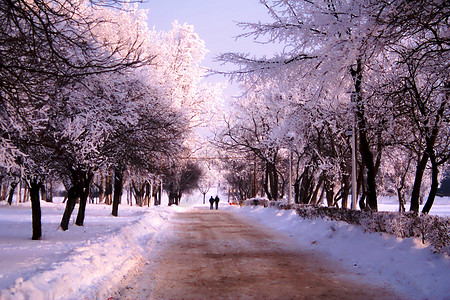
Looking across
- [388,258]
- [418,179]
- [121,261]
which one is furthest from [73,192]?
[418,179]

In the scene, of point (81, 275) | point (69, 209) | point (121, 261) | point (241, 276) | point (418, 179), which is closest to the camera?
point (81, 275)

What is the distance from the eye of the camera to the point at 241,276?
756cm

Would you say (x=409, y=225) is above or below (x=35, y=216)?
above

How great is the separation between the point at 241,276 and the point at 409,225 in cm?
390

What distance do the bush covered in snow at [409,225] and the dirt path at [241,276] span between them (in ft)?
5.08

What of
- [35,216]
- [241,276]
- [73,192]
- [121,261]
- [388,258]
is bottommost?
[241,276]

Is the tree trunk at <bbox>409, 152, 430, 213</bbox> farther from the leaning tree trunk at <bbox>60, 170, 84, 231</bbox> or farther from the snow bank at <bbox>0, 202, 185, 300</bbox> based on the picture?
the leaning tree trunk at <bbox>60, 170, 84, 231</bbox>

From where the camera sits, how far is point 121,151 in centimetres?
1516

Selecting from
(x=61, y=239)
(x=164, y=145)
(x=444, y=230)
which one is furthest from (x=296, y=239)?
(x=61, y=239)

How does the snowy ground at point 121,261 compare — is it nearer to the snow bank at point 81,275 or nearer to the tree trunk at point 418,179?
the snow bank at point 81,275

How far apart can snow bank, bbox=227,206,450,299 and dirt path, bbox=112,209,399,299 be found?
1.64 feet

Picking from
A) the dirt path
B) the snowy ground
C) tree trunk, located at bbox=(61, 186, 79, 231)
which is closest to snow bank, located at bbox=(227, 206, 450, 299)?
the snowy ground

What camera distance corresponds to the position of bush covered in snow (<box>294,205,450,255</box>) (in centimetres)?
715

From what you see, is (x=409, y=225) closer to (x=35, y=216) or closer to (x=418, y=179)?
(x=418, y=179)
